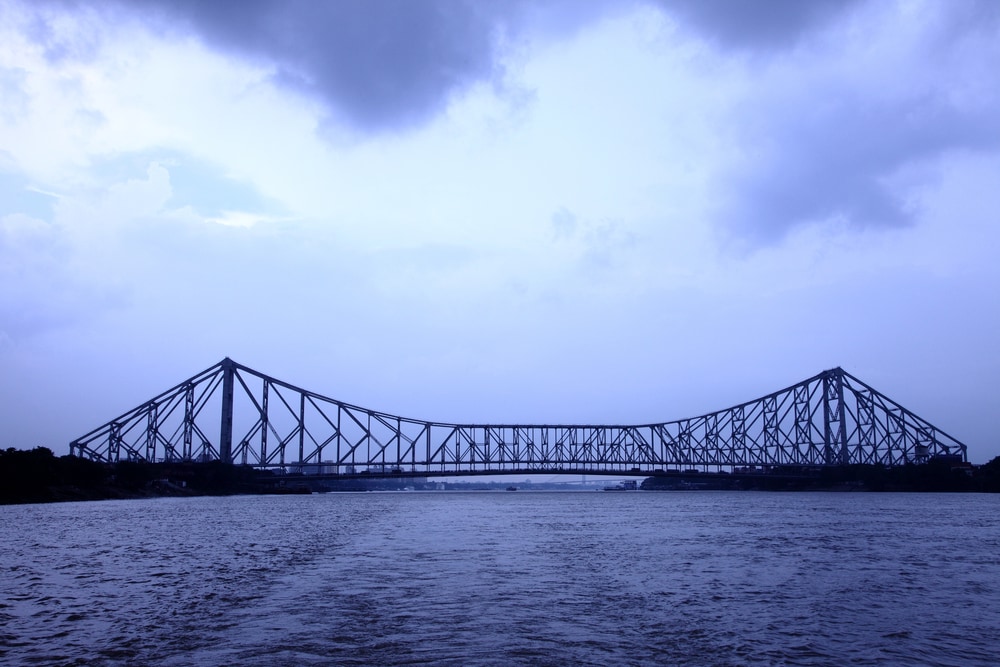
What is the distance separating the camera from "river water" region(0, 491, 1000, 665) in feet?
37.8

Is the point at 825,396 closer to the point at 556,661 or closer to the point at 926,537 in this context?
the point at 926,537

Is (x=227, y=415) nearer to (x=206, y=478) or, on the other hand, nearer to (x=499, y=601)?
(x=206, y=478)

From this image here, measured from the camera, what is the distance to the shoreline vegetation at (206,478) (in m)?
76.1

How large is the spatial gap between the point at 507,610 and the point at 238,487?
113604 mm

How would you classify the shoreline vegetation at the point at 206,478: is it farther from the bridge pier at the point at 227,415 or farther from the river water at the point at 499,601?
the river water at the point at 499,601

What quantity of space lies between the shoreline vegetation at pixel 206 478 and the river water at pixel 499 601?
172 ft

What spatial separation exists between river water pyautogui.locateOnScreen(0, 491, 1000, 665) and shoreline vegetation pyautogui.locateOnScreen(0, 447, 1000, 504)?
52.3m

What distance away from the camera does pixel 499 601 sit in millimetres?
15648

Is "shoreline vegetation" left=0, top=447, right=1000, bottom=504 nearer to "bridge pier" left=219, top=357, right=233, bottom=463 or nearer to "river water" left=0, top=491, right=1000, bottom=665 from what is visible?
"bridge pier" left=219, top=357, right=233, bottom=463

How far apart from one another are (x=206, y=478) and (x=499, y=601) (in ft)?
359

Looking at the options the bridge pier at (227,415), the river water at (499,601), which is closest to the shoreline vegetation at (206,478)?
the bridge pier at (227,415)

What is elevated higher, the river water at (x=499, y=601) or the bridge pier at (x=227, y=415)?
the bridge pier at (x=227, y=415)

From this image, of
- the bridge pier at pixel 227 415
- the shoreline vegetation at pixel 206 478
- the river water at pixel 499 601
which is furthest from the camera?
the bridge pier at pixel 227 415

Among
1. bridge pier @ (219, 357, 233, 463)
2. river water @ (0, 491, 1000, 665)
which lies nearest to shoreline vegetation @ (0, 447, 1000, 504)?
bridge pier @ (219, 357, 233, 463)
